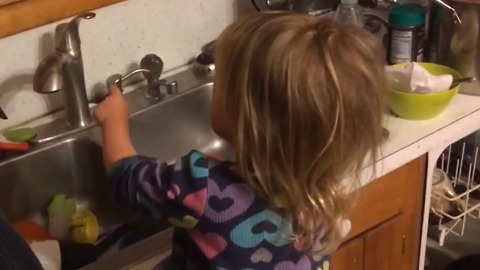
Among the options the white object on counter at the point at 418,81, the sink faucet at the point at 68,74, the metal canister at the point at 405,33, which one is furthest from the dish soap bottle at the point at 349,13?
the sink faucet at the point at 68,74

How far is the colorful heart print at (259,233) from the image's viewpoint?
1.18 m

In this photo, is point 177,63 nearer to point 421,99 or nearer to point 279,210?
point 421,99

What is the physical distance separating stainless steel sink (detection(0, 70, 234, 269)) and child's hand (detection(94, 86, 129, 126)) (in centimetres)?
21

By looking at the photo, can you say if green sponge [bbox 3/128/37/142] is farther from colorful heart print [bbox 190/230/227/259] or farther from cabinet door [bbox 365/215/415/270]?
cabinet door [bbox 365/215/415/270]

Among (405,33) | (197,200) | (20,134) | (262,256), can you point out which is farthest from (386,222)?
(20,134)

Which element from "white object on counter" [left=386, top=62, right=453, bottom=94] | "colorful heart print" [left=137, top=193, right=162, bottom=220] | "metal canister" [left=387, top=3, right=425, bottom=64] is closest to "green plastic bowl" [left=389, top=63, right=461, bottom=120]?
"white object on counter" [left=386, top=62, right=453, bottom=94]

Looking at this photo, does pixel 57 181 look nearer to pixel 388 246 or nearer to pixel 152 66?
pixel 152 66

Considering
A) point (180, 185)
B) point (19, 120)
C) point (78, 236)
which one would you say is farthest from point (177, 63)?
point (180, 185)

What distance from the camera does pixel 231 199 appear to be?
117cm

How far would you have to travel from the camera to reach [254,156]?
1.14 m

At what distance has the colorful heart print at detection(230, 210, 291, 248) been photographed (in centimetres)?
118

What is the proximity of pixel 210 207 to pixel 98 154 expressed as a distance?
0.52 metres

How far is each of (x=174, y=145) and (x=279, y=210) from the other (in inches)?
24.7

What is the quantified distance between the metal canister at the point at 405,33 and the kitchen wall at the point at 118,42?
1.23 feet
